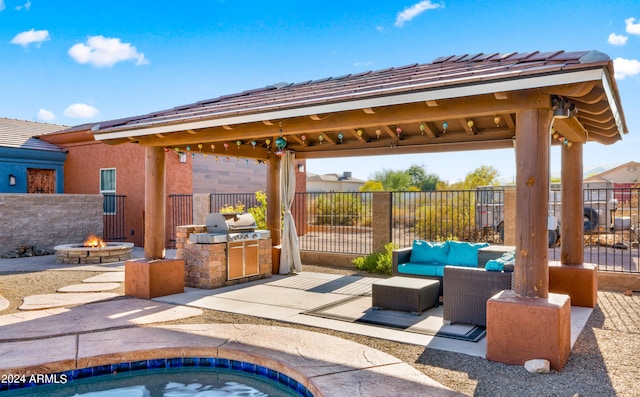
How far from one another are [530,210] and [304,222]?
13.2 m

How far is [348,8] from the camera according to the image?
13.2 m

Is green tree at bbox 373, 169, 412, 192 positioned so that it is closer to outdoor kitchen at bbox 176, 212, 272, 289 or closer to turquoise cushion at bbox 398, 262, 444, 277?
outdoor kitchen at bbox 176, 212, 272, 289

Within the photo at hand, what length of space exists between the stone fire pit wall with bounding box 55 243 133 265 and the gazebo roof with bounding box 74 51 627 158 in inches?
179

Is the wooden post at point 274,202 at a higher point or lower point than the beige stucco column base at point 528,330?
higher

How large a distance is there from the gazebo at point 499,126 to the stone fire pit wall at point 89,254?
466 cm

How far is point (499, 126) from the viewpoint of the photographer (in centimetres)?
729

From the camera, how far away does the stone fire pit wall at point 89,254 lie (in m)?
11.1

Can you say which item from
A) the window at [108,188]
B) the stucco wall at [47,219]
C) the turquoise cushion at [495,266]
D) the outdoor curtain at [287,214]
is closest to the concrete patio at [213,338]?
the turquoise cushion at [495,266]

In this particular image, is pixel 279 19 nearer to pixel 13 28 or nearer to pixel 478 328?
pixel 13 28

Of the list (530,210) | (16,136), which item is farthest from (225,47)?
(530,210)

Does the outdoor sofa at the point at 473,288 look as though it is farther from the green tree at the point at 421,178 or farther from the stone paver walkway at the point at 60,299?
the green tree at the point at 421,178

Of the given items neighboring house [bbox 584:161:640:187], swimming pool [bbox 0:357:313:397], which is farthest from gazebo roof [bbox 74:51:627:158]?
neighboring house [bbox 584:161:640:187]

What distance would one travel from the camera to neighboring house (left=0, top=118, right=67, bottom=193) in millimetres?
14766

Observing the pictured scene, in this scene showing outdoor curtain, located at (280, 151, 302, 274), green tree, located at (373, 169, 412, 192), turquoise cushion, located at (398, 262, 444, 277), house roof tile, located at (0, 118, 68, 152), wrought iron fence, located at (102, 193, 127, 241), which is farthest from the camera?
green tree, located at (373, 169, 412, 192)
